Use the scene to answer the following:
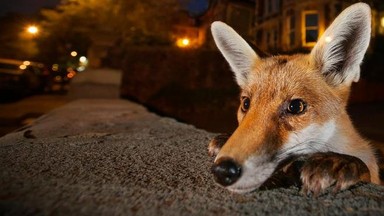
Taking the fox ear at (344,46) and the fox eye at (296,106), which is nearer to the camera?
the fox eye at (296,106)

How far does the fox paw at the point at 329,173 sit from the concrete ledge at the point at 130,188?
6 cm

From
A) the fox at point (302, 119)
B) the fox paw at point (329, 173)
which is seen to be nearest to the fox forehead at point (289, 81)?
the fox at point (302, 119)

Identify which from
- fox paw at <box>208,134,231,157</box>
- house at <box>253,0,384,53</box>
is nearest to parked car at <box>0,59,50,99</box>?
house at <box>253,0,384,53</box>

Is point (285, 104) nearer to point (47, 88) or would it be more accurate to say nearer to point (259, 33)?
point (47, 88)

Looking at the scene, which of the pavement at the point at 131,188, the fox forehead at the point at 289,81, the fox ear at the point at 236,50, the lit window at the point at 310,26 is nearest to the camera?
the pavement at the point at 131,188

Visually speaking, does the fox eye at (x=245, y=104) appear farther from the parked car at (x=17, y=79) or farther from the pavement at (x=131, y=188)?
the parked car at (x=17, y=79)

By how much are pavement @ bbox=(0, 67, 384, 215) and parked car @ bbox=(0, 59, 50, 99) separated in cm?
1179

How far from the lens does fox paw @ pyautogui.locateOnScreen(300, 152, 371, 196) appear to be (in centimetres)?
173

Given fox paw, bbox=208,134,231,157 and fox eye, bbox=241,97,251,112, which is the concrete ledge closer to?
fox paw, bbox=208,134,231,157

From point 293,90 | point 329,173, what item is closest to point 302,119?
point 293,90

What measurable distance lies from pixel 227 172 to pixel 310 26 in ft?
60.9

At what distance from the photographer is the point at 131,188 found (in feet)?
5.72

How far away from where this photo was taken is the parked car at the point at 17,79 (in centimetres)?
1311

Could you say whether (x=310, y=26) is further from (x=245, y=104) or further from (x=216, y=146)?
(x=216, y=146)
